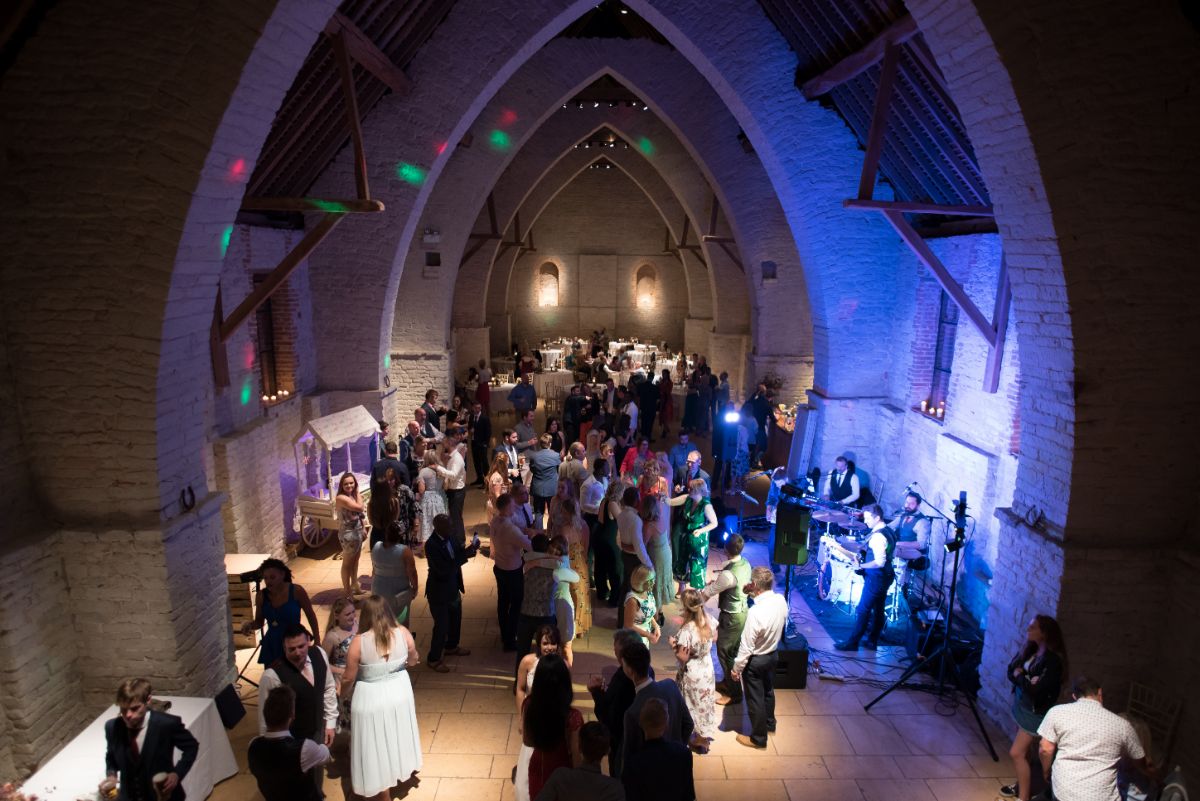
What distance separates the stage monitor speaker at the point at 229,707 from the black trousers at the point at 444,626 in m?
1.48

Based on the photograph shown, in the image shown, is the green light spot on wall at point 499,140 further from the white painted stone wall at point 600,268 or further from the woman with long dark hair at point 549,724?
the white painted stone wall at point 600,268

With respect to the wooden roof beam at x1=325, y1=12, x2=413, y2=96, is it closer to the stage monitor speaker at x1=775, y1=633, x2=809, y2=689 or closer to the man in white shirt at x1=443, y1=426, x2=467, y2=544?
the man in white shirt at x1=443, y1=426, x2=467, y2=544

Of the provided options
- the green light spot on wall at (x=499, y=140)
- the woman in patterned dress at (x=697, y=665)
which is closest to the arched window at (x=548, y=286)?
the green light spot on wall at (x=499, y=140)

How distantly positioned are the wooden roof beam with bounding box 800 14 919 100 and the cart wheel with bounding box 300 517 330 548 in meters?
7.81

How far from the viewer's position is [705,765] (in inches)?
204

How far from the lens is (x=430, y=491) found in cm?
790

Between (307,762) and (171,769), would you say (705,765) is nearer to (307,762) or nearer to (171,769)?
(307,762)

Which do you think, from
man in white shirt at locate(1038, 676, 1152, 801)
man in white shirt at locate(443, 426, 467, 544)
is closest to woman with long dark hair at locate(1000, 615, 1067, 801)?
man in white shirt at locate(1038, 676, 1152, 801)

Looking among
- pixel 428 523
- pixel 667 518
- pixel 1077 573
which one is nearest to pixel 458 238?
pixel 428 523

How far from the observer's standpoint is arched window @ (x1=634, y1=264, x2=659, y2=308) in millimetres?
25203

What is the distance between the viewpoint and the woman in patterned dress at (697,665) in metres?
4.89

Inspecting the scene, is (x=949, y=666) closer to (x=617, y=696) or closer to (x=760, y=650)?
(x=760, y=650)

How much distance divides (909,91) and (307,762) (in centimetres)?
746

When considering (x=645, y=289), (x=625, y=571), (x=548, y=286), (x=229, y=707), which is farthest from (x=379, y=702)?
(x=645, y=289)
